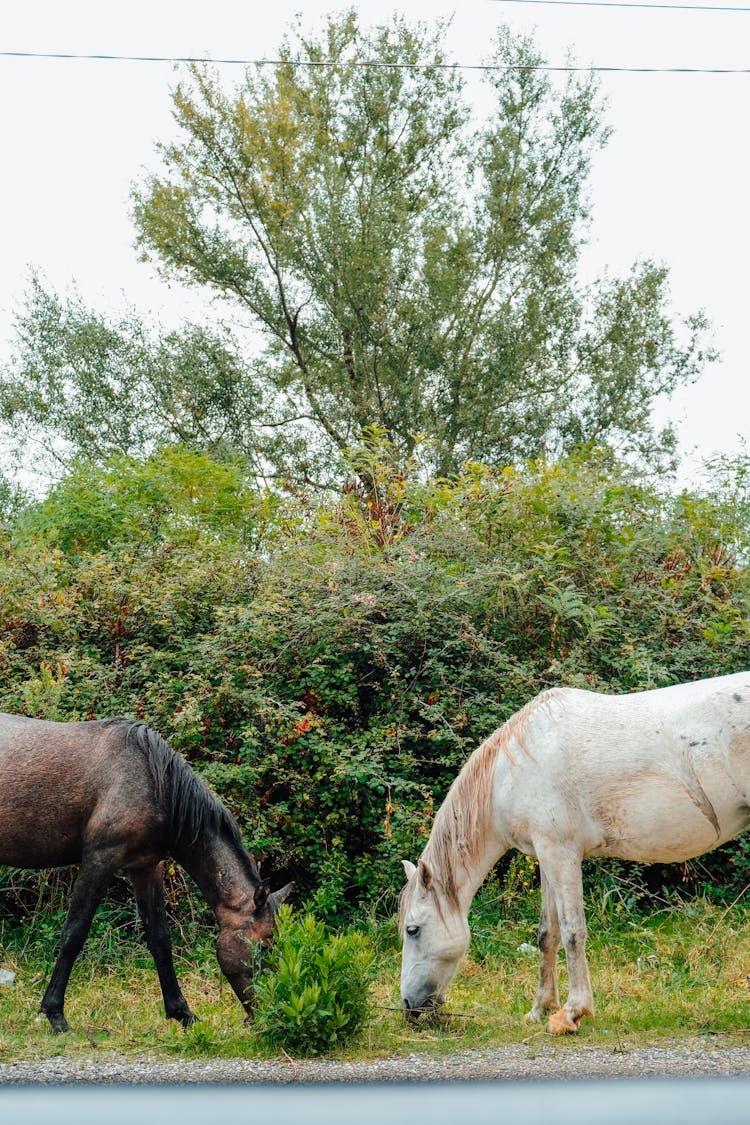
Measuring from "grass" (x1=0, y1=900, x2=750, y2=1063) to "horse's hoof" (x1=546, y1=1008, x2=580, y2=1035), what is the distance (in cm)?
5

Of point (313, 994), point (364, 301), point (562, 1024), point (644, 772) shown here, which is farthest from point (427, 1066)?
point (364, 301)

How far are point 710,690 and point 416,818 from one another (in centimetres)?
283

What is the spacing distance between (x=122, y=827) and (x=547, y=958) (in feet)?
7.76

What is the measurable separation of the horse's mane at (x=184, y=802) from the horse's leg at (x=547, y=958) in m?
1.55

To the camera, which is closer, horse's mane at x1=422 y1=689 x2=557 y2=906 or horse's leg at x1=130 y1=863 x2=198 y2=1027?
horse's mane at x1=422 y1=689 x2=557 y2=906

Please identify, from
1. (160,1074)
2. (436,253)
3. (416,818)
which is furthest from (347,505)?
(436,253)

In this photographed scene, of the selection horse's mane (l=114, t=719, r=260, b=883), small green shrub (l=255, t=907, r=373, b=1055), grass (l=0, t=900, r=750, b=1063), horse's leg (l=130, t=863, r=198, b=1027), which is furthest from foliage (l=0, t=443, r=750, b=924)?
small green shrub (l=255, t=907, r=373, b=1055)

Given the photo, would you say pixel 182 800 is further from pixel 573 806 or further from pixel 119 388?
pixel 119 388

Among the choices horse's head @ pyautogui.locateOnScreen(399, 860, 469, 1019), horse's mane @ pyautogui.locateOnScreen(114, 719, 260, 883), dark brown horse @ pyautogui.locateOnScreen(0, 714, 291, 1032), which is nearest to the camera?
horse's head @ pyautogui.locateOnScreen(399, 860, 469, 1019)

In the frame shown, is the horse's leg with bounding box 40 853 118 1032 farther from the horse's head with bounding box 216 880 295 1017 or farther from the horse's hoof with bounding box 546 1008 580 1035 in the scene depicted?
the horse's hoof with bounding box 546 1008 580 1035

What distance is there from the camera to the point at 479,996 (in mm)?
5863

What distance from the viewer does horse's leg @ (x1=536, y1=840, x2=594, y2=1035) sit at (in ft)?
15.8

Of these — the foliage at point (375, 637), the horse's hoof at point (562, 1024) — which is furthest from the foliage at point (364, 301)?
the horse's hoof at point (562, 1024)

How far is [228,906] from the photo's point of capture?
5.41 m
